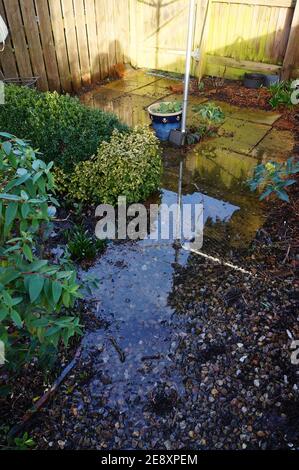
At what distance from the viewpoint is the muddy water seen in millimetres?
2482

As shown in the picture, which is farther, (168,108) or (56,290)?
(168,108)

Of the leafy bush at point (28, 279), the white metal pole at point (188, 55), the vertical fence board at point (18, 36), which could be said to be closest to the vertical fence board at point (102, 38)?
the vertical fence board at point (18, 36)

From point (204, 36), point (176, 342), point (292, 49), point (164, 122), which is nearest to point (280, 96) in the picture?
point (292, 49)

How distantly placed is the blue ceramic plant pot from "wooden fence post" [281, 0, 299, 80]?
2966mm

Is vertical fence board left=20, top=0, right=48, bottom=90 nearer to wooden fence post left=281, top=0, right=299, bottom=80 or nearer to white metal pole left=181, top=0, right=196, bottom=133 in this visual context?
white metal pole left=181, top=0, right=196, bottom=133

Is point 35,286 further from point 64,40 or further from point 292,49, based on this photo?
point 292,49

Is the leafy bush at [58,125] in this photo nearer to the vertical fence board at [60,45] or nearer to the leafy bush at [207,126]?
the leafy bush at [207,126]

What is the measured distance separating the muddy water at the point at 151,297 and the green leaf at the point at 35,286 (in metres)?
1.27

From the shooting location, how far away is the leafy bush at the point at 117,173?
389 cm

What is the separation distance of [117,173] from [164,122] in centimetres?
180

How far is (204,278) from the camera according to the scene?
3.30 m

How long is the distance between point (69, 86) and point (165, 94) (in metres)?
1.88

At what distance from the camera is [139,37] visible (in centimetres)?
825
